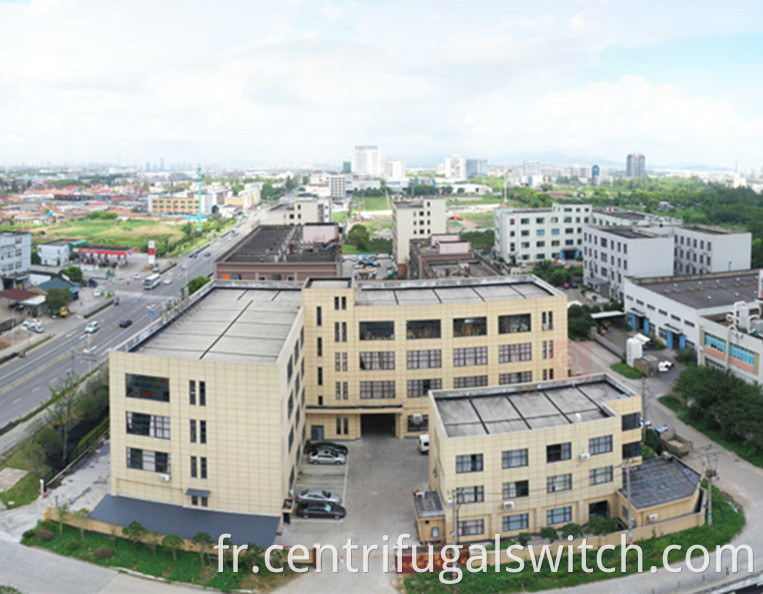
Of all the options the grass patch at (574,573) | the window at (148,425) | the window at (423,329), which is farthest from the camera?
the window at (423,329)

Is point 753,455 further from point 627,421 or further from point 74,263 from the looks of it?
point 74,263

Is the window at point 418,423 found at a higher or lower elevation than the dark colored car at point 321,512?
higher

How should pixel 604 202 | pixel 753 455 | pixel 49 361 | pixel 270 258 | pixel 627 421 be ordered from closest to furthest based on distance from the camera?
pixel 627 421, pixel 753 455, pixel 49 361, pixel 270 258, pixel 604 202

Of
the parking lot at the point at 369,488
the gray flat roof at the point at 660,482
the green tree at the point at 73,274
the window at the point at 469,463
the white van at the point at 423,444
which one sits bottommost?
the parking lot at the point at 369,488

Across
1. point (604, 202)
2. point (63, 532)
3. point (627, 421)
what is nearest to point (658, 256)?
point (627, 421)

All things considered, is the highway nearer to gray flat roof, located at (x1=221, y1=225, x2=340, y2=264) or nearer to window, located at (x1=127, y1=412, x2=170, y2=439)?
gray flat roof, located at (x1=221, y1=225, x2=340, y2=264)

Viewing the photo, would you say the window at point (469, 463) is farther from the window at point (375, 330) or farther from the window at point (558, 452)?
the window at point (375, 330)

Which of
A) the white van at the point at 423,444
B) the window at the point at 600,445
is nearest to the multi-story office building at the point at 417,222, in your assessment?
the white van at the point at 423,444

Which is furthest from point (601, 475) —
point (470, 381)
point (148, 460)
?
point (148, 460)
